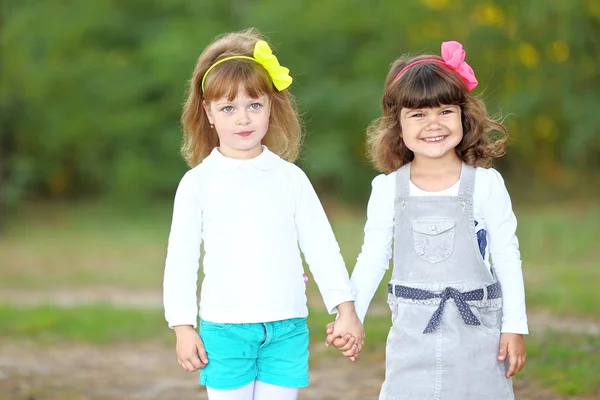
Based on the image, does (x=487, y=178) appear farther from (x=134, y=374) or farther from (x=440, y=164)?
(x=134, y=374)

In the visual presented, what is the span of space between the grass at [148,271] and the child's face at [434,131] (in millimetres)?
1798

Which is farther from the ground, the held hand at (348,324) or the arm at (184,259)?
the arm at (184,259)

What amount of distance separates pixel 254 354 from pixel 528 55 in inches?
234

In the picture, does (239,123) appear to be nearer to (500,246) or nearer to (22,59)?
(500,246)

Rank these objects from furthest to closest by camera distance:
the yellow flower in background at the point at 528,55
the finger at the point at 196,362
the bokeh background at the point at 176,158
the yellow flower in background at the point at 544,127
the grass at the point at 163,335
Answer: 1. the yellow flower in background at the point at 544,127
2. the yellow flower in background at the point at 528,55
3. the bokeh background at the point at 176,158
4. the grass at the point at 163,335
5. the finger at the point at 196,362

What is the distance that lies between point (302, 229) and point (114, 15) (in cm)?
1569

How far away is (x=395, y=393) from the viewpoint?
2.90 metres

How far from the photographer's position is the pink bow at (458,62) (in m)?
3.01

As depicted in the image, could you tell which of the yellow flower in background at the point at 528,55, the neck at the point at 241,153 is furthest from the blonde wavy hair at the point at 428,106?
the yellow flower in background at the point at 528,55

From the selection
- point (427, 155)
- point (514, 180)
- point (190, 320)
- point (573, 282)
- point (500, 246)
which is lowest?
point (190, 320)

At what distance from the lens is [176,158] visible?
1744cm

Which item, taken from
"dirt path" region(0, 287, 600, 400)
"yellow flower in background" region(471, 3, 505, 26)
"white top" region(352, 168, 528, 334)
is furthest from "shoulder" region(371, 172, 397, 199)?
"yellow flower in background" region(471, 3, 505, 26)

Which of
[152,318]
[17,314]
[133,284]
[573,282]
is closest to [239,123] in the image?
[152,318]

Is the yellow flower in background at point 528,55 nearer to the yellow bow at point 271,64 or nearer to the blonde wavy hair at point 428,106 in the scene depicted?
the blonde wavy hair at point 428,106
